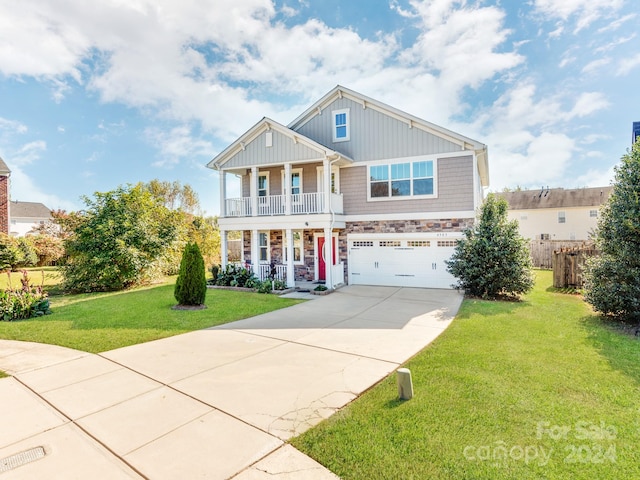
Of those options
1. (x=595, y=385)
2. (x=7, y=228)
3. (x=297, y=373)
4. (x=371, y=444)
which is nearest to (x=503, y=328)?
(x=595, y=385)

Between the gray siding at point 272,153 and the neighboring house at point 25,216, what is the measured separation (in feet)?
116

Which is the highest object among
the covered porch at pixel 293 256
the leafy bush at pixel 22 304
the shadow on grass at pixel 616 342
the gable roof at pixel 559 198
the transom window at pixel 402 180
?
the gable roof at pixel 559 198

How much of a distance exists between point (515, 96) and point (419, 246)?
29.2 ft

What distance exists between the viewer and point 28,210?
136 ft

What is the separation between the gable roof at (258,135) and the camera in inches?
553

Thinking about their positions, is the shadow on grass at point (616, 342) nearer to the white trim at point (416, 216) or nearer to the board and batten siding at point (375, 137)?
the white trim at point (416, 216)

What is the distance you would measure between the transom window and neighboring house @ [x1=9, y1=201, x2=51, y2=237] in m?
40.8

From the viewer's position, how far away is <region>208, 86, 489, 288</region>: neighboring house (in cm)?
1395

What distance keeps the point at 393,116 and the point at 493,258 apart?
725cm

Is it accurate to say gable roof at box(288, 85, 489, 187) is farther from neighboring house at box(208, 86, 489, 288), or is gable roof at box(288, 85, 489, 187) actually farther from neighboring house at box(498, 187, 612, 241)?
neighboring house at box(498, 187, 612, 241)

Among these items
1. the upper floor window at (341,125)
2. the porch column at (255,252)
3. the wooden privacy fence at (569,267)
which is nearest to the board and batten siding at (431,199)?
the upper floor window at (341,125)

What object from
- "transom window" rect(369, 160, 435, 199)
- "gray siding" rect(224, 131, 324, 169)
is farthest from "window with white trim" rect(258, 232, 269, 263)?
"transom window" rect(369, 160, 435, 199)

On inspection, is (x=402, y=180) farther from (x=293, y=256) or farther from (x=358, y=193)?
(x=293, y=256)

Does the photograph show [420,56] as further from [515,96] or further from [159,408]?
[159,408]
